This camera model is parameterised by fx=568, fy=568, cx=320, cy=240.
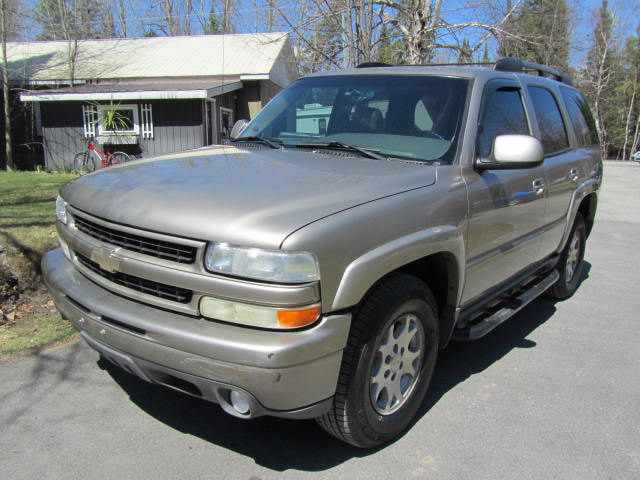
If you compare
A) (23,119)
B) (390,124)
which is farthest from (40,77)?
(390,124)

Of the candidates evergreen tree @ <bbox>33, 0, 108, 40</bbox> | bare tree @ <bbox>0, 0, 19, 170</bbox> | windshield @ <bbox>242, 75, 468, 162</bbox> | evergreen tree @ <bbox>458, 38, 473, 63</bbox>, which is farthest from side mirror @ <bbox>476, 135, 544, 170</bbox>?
evergreen tree @ <bbox>33, 0, 108, 40</bbox>

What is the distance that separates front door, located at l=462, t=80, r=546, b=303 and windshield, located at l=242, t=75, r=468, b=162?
0.77ft

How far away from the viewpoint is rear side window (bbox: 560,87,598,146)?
5.25 metres

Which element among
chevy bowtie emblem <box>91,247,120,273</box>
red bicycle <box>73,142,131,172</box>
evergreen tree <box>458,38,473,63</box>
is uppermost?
evergreen tree <box>458,38,473,63</box>

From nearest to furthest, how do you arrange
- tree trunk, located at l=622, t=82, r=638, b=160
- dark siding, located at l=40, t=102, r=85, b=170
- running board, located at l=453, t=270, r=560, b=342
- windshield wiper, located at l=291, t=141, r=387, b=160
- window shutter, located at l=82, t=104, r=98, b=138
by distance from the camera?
windshield wiper, located at l=291, t=141, r=387, b=160, running board, located at l=453, t=270, r=560, b=342, window shutter, located at l=82, t=104, r=98, b=138, dark siding, located at l=40, t=102, r=85, b=170, tree trunk, located at l=622, t=82, r=638, b=160

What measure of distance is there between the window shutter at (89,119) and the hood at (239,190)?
15627mm

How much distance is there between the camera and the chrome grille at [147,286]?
243cm

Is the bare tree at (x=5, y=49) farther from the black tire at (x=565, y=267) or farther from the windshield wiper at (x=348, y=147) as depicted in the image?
the black tire at (x=565, y=267)

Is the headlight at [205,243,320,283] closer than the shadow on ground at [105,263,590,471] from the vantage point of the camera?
Yes

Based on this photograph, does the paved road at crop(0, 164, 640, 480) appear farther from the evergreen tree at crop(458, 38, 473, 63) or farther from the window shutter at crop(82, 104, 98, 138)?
the window shutter at crop(82, 104, 98, 138)

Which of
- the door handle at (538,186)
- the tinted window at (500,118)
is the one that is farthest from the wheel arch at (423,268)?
the door handle at (538,186)

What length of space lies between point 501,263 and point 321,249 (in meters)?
1.89

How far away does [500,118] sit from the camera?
3.81 metres

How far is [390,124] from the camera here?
11.8ft
